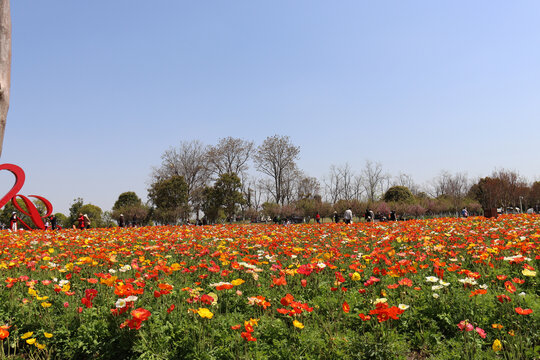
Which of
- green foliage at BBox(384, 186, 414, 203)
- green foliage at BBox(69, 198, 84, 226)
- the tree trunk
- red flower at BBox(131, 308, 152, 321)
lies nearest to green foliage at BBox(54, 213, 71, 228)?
green foliage at BBox(69, 198, 84, 226)

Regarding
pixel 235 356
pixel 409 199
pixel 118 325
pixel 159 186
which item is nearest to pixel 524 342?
pixel 235 356

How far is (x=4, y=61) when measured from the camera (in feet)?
7.76

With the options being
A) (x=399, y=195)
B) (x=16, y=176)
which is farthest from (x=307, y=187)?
(x=16, y=176)

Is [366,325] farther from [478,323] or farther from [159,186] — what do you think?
[159,186]

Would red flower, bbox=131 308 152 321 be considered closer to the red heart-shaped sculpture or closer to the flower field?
the flower field

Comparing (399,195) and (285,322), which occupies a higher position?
(399,195)

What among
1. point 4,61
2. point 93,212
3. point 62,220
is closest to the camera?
point 4,61

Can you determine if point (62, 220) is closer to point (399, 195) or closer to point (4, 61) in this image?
point (399, 195)

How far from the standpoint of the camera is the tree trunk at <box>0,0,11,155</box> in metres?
2.32

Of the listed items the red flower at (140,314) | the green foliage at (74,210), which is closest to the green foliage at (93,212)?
the green foliage at (74,210)

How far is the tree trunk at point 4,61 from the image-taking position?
2322 millimetres

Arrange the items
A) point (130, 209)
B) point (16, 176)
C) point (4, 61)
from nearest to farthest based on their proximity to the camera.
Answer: point (4, 61) < point (16, 176) < point (130, 209)

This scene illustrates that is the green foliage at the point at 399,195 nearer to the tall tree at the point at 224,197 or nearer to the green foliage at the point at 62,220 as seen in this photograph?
the tall tree at the point at 224,197

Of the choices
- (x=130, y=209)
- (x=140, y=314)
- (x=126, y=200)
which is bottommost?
(x=140, y=314)
